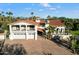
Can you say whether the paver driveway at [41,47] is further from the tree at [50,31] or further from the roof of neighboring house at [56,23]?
the roof of neighboring house at [56,23]

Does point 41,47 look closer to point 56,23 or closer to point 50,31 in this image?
point 50,31

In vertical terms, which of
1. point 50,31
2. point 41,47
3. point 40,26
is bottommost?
point 41,47

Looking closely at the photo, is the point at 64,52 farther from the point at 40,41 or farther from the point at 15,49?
the point at 15,49

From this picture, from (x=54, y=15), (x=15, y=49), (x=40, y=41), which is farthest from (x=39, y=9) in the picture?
(x=15, y=49)

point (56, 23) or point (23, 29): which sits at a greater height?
point (56, 23)

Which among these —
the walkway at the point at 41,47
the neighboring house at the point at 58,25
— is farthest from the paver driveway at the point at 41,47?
the neighboring house at the point at 58,25

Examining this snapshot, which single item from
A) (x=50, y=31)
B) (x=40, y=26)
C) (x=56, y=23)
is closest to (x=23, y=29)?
(x=40, y=26)

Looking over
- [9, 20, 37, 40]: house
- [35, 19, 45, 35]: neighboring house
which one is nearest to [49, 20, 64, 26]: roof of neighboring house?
[35, 19, 45, 35]: neighboring house
